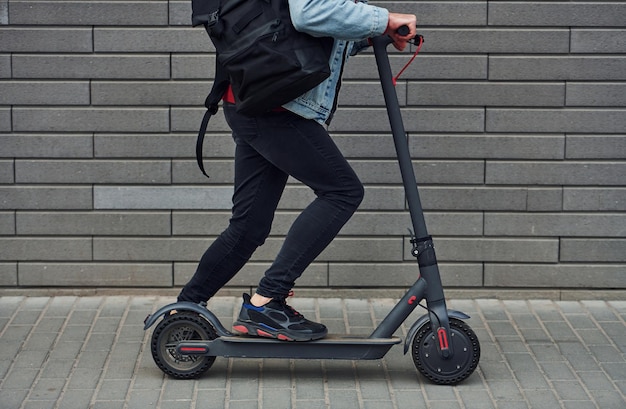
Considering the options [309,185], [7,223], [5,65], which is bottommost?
[7,223]

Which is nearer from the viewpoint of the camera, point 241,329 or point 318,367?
point 241,329

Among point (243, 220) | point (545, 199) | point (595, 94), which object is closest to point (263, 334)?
point (243, 220)

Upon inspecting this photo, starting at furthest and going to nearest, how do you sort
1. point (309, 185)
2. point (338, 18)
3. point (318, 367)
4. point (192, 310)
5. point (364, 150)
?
1. point (364, 150)
2. point (318, 367)
3. point (192, 310)
4. point (309, 185)
5. point (338, 18)

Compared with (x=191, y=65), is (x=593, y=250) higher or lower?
lower

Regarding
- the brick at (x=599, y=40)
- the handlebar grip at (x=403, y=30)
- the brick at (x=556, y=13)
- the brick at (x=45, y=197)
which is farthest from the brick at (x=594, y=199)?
the brick at (x=45, y=197)

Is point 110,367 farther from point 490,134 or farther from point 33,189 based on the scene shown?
point 490,134

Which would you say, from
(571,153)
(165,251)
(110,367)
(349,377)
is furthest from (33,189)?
(571,153)

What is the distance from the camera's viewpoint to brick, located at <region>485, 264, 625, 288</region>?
6324 millimetres

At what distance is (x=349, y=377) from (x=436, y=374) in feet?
1.28

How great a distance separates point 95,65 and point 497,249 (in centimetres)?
234

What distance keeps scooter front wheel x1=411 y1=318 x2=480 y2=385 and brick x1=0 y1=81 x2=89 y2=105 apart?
2.34 meters

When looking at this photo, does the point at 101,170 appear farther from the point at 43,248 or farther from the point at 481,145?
the point at 481,145

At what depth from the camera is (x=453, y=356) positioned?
4949mm

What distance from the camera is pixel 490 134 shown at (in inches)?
244
